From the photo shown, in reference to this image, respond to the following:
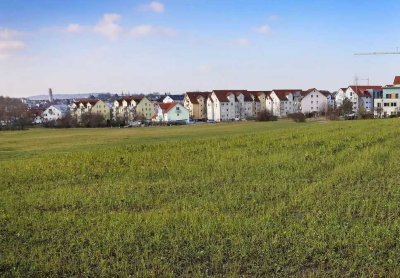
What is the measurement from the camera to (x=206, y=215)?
27.4ft

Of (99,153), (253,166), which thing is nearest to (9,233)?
(253,166)

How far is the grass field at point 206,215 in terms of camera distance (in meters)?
6.15

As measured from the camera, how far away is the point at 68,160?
1545cm

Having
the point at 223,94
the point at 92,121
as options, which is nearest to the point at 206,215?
the point at 92,121

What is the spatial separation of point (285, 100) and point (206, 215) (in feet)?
412

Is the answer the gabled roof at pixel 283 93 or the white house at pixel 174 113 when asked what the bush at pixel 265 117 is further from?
the gabled roof at pixel 283 93

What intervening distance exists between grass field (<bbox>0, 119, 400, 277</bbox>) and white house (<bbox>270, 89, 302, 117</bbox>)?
116615mm

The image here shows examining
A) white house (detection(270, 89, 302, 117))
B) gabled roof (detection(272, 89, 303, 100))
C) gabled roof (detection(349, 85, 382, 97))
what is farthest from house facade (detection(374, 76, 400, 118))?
gabled roof (detection(272, 89, 303, 100))

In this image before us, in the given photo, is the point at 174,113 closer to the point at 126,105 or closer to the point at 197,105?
the point at 197,105

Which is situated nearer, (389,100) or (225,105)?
(389,100)

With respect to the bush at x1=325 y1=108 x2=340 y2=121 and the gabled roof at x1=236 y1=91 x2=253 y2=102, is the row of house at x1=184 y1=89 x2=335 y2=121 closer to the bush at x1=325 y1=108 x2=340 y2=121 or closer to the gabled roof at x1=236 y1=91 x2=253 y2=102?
the gabled roof at x1=236 y1=91 x2=253 y2=102

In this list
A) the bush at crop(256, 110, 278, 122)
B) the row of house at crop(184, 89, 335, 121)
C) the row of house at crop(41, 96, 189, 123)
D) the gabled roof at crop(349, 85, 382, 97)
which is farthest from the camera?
the row of house at crop(41, 96, 189, 123)

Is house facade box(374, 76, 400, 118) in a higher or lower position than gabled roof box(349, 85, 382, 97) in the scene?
lower

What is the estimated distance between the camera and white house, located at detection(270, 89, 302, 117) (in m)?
130
